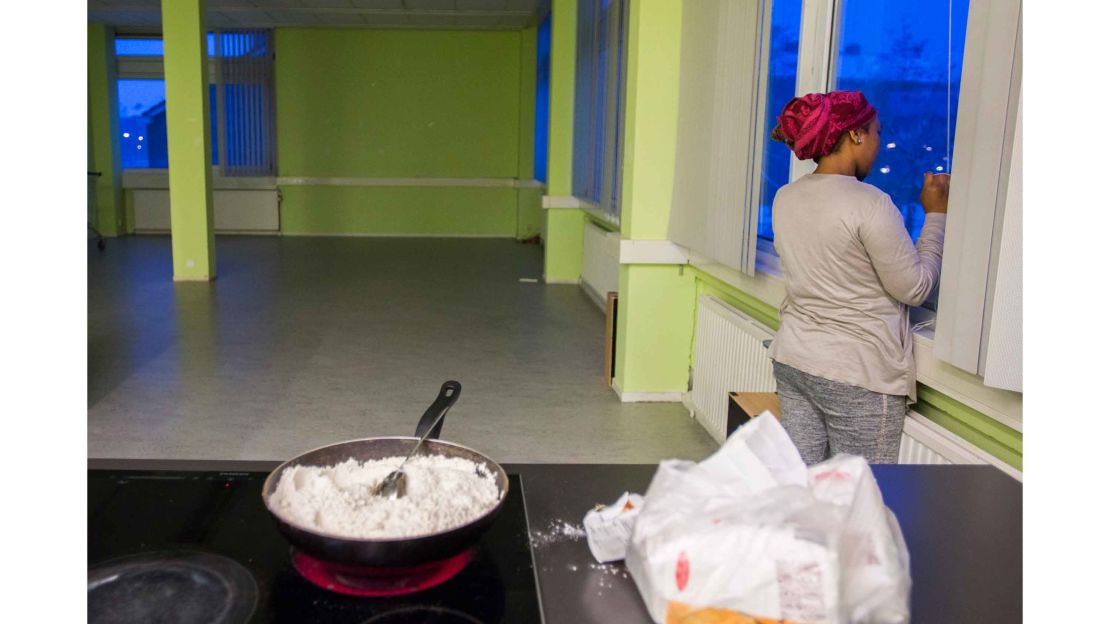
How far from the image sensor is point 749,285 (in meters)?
3.56

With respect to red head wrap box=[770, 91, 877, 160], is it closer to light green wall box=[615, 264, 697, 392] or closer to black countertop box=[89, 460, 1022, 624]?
black countertop box=[89, 460, 1022, 624]

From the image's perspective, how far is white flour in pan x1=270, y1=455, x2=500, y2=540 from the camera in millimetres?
1053

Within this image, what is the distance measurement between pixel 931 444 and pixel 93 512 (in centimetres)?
188

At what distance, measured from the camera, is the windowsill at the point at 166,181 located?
12.1 meters

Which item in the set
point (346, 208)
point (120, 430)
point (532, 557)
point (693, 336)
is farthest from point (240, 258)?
point (532, 557)

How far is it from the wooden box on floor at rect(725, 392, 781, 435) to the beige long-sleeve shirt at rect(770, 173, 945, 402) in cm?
35

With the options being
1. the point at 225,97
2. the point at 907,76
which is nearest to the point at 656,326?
the point at 907,76

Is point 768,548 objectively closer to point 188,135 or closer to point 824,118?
point 824,118

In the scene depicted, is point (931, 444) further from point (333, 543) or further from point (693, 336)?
point (693, 336)

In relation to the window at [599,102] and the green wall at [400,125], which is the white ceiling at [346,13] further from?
the window at [599,102]

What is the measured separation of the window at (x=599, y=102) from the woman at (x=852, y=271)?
3.44 meters

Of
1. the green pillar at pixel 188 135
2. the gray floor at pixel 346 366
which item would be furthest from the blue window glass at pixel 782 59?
the green pillar at pixel 188 135

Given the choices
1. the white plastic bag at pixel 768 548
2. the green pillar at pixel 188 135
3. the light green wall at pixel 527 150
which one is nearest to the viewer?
the white plastic bag at pixel 768 548

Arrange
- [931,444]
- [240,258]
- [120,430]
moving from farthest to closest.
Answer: [240,258] < [120,430] < [931,444]
